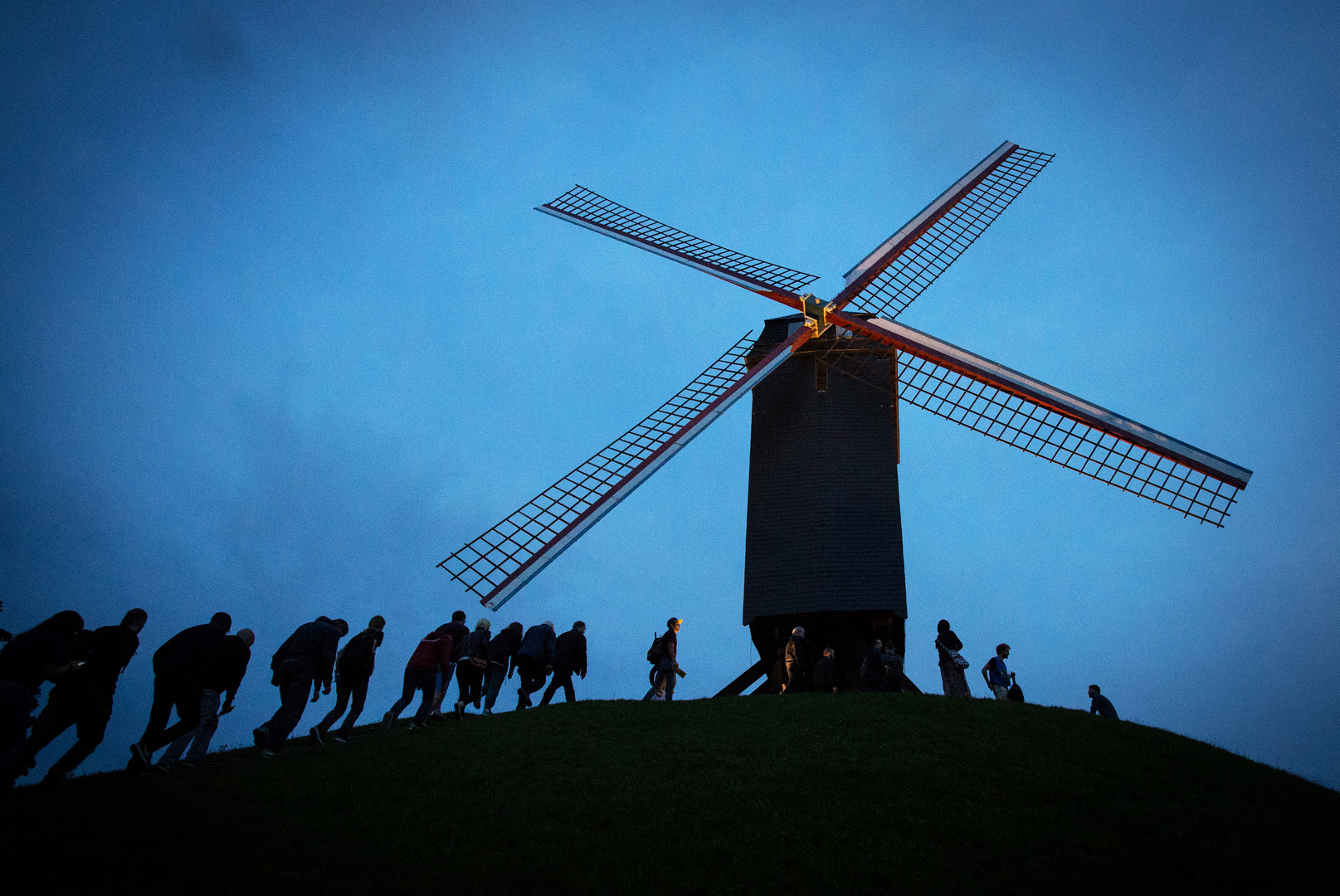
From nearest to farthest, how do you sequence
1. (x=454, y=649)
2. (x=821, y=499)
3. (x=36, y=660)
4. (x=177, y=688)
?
(x=36, y=660) → (x=177, y=688) → (x=454, y=649) → (x=821, y=499)

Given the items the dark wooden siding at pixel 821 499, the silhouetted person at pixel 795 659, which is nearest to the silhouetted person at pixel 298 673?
the silhouetted person at pixel 795 659

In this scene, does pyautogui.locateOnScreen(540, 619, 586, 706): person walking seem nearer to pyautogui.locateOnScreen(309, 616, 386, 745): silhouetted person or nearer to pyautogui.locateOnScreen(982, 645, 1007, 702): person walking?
pyautogui.locateOnScreen(309, 616, 386, 745): silhouetted person

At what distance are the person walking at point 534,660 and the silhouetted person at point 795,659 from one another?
3.78 meters

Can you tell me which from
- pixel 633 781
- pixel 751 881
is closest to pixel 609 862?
pixel 751 881

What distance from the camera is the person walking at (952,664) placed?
13039 mm

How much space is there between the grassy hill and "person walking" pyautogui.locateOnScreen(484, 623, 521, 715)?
65.3 inches

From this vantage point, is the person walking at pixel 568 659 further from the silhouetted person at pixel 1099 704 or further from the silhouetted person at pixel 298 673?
the silhouetted person at pixel 1099 704

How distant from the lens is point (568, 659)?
11.8 metres

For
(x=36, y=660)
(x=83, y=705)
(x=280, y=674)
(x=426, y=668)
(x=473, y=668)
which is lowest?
(x=83, y=705)

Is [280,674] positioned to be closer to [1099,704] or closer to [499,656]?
[499,656]

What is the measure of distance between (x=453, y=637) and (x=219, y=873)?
5306 mm

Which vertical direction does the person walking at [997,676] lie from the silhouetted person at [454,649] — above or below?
above

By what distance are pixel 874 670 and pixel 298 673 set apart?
873 centimetres

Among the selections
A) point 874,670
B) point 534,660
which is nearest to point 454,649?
point 534,660
